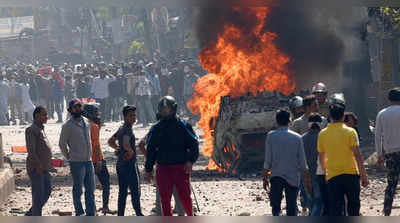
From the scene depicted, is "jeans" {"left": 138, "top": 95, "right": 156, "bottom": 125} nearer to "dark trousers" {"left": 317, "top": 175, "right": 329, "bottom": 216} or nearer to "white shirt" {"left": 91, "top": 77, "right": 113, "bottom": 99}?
"white shirt" {"left": 91, "top": 77, "right": 113, "bottom": 99}

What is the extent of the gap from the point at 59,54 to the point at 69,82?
2842cm

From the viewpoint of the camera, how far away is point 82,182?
9.94m

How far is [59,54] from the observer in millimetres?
60125

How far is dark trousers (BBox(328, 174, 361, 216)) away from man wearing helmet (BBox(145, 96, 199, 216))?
4.70ft

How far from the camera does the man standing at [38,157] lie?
32.0 ft

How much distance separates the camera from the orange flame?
1555 cm

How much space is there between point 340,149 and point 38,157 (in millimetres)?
3649

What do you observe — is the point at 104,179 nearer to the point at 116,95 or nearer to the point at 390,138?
the point at 390,138

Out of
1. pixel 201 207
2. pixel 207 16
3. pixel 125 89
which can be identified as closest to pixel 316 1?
pixel 201 207

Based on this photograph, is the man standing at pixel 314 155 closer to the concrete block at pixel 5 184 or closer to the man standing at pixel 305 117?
the man standing at pixel 305 117

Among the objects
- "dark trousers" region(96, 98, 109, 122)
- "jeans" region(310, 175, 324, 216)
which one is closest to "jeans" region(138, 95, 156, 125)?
"dark trousers" region(96, 98, 109, 122)

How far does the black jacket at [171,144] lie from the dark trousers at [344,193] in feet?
4.74

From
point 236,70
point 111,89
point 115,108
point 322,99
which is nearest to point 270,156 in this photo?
point 322,99

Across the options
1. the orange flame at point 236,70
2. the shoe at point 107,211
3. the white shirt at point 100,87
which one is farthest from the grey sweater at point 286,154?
the white shirt at point 100,87
